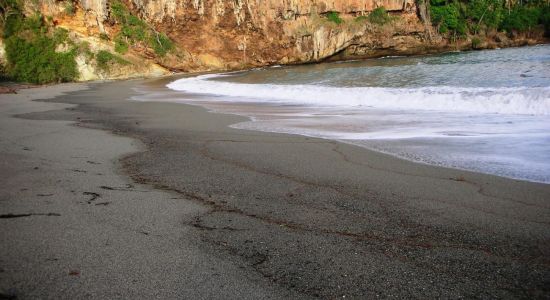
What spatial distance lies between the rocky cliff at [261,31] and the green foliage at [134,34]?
33cm

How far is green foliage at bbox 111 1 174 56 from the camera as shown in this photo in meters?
30.8

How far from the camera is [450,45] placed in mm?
42031

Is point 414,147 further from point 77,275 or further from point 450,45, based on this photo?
point 450,45

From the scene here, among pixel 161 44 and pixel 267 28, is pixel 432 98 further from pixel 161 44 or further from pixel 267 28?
pixel 267 28

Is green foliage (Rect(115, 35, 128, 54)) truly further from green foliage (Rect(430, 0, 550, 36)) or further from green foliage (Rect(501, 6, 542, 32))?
green foliage (Rect(501, 6, 542, 32))

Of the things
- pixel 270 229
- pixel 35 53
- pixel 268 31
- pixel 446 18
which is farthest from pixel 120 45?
pixel 446 18

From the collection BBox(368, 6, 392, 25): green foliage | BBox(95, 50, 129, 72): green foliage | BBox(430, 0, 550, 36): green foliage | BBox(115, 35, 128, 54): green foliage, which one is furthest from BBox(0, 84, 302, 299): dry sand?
BBox(430, 0, 550, 36): green foliage

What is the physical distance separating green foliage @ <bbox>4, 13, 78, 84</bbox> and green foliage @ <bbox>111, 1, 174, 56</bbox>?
4.17 metres

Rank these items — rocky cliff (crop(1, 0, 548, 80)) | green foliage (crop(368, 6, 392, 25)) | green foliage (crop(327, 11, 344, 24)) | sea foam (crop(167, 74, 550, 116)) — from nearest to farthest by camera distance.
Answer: sea foam (crop(167, 74, 550, 116))
rocky cliff (crop(1, 0, 548, 80))
green foliage (crop(327, 11, 344, 24))
green foliage (crop(368, 6, 392, 25))

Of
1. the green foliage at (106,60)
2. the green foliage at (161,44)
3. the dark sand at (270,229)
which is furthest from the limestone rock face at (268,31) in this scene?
the dark sand at (270,229)

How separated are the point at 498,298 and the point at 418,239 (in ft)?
2.05

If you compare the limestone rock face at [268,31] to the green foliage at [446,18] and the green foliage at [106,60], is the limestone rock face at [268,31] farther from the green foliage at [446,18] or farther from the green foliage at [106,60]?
the green foliage at [446,18]

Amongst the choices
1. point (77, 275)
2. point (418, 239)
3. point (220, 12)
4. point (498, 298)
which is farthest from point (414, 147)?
point (220, 12)

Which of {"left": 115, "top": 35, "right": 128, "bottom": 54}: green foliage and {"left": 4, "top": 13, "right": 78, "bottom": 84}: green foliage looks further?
{"left": 115, "top": 35, "right": 128, "bottom": 54}: green foliage
